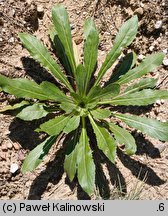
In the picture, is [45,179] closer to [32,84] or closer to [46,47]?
[32,84]

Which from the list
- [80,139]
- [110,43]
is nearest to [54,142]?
[80,139]

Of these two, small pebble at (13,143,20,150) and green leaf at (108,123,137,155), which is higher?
green leaf at (108,123,137,155)

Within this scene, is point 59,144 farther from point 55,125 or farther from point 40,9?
point 40,9

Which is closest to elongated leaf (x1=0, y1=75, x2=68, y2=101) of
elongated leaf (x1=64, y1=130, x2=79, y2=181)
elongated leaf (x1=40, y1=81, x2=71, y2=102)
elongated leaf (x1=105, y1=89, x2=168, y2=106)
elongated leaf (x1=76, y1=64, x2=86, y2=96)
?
elongated leaf (x1=40, y1=81, x2=71, y2=102)

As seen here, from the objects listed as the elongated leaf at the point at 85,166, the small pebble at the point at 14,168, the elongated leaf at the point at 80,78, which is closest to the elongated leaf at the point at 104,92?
the elongated leaf at the point at 80,78

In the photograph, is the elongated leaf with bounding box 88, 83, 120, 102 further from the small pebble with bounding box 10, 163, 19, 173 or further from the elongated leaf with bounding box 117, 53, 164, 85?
the small pebble with bounding box 10, 163, 19, 173

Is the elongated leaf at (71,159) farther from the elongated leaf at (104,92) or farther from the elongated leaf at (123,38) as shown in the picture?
the elongated leaf at (123,38)

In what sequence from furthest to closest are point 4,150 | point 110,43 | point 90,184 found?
1. point 110,43
2. point 4,150
3. point 90,184
